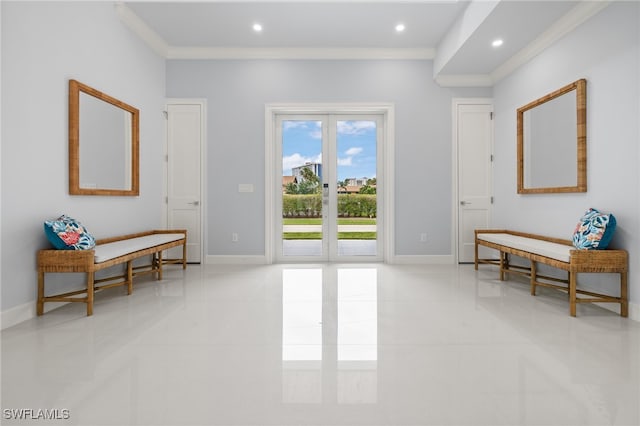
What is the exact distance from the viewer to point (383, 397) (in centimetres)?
148

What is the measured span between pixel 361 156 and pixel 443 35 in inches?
75.5

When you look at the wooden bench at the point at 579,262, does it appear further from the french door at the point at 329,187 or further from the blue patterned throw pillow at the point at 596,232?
the french door at the point at 329,187

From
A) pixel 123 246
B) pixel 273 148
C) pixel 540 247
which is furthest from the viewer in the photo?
pixel 273 148

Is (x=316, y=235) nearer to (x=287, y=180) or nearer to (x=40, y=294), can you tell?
(x=287, y=180)

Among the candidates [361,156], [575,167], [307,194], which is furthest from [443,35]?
[307,194]

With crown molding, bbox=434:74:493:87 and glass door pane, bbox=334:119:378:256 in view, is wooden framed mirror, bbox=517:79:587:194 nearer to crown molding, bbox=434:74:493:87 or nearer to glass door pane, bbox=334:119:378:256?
crown molding, bbox=434:74:493:87

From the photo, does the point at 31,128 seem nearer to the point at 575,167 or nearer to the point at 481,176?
the point at 575,167

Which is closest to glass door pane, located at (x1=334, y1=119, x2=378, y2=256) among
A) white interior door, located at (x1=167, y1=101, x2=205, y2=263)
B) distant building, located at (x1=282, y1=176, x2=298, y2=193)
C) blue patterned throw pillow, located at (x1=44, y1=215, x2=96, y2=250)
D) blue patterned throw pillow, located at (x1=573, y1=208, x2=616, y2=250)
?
distant building, located at (x1=282, y1=176, x2=298, y2=193)

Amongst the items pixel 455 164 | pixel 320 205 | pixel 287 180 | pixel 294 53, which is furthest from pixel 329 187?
pixel 294 53

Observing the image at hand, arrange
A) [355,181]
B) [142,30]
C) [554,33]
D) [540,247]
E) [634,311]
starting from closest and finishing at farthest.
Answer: [634,311], [540,247], [554,33], [142,30], [355,181]

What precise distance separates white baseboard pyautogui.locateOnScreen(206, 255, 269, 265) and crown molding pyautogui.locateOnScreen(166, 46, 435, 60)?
9.57 feet

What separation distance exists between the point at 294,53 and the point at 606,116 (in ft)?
12.2

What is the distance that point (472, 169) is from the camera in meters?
4.65

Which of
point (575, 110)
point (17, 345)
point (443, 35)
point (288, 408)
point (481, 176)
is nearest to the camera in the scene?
point (288, 408)
